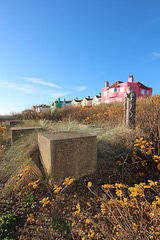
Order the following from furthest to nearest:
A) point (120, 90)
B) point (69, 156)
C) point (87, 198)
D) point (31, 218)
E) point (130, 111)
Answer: point (120, 90), point (130, 111), point (69, 156), point (87, 198), point (31, 218)

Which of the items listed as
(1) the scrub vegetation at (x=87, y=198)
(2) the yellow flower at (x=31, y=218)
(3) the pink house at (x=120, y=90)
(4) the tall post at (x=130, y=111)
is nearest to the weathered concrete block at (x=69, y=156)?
(1) the scrub vegetation at (x=87, y=198)

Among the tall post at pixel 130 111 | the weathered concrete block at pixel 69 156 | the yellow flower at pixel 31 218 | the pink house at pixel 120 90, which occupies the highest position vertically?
the pink house at pixel 120 90

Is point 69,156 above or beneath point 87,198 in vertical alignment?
above

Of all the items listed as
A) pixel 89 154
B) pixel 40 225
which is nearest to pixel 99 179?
pixel 89 154

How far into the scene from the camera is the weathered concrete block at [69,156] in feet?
6.11

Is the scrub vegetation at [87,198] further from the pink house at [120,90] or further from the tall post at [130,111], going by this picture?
the pink house at [120,90]

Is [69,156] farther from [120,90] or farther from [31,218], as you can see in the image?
[120,90]

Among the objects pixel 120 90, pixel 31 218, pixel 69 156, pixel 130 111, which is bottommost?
pixel 31 218

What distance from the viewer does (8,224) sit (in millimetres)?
1343

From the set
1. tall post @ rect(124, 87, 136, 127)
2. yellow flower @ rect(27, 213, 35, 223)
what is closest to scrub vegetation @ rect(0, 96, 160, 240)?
yellow flower @ rect(27, 213, 35, 223)

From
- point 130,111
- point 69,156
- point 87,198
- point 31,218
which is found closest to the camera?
point 31,218

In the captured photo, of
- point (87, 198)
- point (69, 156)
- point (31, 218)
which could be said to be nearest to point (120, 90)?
point (69, 156)

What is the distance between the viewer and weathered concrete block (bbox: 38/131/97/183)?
186 centimetres

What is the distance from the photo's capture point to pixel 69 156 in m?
1.94
